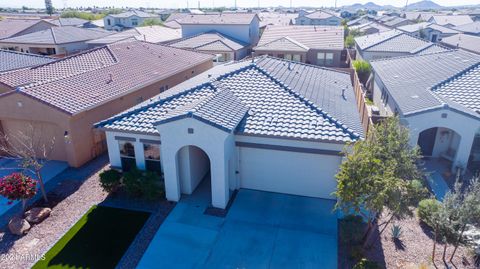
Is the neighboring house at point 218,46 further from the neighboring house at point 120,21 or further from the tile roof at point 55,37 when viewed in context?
the neighboring house at point 120,21

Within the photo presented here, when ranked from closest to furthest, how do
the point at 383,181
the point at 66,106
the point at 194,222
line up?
the point at 383,181, the point at 194,222, the point at 66,106

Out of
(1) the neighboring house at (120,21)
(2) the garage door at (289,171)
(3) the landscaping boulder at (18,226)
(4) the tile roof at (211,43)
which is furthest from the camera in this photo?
(1) the neighboring house at (120,21)

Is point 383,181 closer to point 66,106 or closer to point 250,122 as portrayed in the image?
point 250,122

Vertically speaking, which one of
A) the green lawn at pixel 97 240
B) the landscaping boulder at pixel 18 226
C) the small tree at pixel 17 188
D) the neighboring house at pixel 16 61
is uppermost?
the neighboring house at pixel 16 61

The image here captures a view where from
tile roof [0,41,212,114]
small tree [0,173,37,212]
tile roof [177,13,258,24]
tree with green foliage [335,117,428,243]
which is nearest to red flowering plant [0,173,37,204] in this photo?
small tree [0,173,37,212]

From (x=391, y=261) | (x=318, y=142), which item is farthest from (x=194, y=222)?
(x=391, y=261)

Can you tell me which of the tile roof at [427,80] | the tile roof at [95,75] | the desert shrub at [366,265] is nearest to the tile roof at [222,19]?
the tile roof at [95,75]
